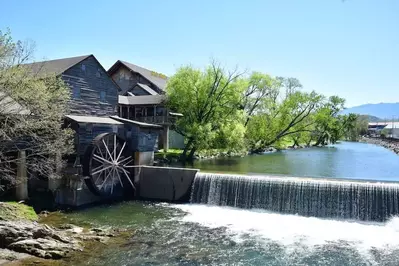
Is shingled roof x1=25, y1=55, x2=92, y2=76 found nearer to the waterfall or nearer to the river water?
the river water

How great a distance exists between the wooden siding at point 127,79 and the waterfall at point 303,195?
19.8 metres

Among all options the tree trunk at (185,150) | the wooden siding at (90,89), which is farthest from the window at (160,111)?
the wooden siding at (90,89)

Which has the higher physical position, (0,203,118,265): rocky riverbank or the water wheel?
the water wheel

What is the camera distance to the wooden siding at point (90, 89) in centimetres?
1812

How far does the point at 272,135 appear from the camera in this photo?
144 ft

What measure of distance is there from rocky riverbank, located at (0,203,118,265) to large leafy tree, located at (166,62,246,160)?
16005 millimetres

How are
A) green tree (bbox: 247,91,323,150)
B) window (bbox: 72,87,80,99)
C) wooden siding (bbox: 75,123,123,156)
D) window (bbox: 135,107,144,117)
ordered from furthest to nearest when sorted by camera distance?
green tree (bbox: 247,91,323,150), window (bbox: 135,107,144,117), window (bbox: 72,87,80,99), wooden siding (bbox: 75,123,123,156)

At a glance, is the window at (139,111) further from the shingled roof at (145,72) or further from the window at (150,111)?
the shingled roof at (145,72)

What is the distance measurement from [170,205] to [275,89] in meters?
28.3

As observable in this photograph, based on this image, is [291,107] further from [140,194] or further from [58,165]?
[58,165]

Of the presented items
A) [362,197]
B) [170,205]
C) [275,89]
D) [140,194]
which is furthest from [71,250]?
[275,89]

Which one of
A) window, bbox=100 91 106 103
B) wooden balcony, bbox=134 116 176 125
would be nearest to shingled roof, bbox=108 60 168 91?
wooden balcony, bbox=134 116 176 125

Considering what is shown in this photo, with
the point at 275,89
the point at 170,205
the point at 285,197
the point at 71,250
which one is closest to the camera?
the point at 71,250

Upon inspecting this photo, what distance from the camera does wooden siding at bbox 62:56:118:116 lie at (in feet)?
59.5
